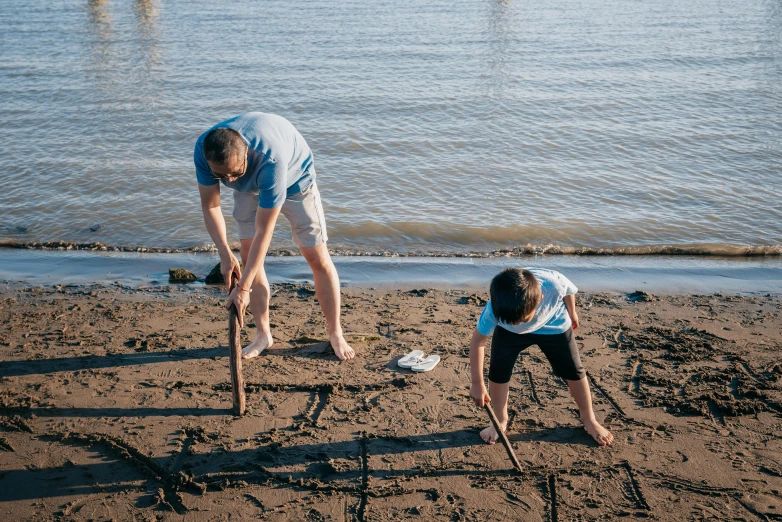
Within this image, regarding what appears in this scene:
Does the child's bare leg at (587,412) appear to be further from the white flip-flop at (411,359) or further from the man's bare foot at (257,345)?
the man's bare foot at (257,345)

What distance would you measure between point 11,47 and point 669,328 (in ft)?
64.3

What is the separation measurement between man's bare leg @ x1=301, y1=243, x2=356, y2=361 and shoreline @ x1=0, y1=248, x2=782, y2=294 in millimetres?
1616

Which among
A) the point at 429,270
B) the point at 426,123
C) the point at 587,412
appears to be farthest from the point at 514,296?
the point at 426,123

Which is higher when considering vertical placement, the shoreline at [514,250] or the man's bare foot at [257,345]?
the man's bare foot at [257,345]

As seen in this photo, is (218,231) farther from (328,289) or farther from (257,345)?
(257,345)

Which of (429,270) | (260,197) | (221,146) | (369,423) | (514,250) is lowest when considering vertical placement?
(514,250)

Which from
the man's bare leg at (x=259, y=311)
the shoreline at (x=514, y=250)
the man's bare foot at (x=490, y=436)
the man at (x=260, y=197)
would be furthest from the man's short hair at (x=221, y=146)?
the shoreline at (x=514, y=250)

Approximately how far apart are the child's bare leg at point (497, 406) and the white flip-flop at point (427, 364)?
0.78 m

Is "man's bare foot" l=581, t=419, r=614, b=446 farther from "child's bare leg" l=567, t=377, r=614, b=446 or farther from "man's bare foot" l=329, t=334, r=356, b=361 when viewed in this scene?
"man's bare foot" l=329, t=334, r=356, b=361

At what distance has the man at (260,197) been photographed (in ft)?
12.0

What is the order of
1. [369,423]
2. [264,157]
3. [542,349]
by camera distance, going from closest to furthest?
[542,349]
[264,157]
[369,423]

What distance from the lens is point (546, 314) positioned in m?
3.47

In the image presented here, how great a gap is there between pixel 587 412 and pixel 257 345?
2341mm

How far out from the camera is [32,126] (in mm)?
12031
